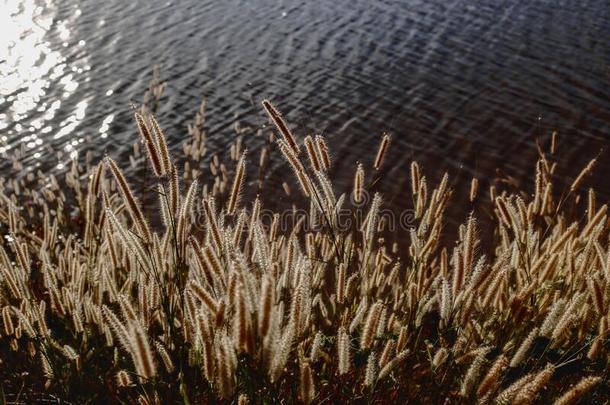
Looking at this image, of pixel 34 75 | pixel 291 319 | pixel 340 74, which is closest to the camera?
pixel 291 319

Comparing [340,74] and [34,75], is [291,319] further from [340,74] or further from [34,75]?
[34,75]

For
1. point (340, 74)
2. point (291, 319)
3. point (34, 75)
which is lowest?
point (340, 74)

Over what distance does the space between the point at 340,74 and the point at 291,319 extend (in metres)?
8.38

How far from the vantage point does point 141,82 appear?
896 cm

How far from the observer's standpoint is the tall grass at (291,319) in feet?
5.92

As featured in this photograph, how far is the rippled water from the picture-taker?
25.8 feet

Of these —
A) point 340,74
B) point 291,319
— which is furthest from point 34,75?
point 291,319

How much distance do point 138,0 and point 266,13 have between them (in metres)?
2.87

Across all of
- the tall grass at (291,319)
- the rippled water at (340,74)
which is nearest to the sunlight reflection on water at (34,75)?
the rippled water at (340,74)

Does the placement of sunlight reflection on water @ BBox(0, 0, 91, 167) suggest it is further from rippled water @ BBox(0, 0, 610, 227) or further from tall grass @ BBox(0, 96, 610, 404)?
tall grass @ BBox(0, 96, 610, 404)

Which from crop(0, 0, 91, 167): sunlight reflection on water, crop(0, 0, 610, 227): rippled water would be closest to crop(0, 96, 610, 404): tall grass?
crop(0, 0, 610, 227): rippled water

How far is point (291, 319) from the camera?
171 centimetres

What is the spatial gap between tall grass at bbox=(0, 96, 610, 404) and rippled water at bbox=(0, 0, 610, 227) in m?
4.05

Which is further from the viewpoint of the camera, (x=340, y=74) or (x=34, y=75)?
(x=340, y=74)
